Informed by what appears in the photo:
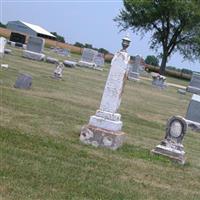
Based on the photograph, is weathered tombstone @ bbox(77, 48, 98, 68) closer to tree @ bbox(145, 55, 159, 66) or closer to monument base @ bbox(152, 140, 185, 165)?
monument base @ bbox(152, 140, 185, 165)

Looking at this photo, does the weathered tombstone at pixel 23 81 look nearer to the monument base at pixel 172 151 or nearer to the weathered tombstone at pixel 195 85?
the monument base at pixel 172 151

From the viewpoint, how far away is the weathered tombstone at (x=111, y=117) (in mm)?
9977

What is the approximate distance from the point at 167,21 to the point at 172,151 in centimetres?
5014

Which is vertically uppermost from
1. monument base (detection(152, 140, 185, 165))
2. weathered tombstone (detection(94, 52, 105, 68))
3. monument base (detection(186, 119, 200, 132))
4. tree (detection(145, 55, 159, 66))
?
monument base (detection(152, 140, 185, 165))

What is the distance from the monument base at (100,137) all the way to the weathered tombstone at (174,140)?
2.81ft

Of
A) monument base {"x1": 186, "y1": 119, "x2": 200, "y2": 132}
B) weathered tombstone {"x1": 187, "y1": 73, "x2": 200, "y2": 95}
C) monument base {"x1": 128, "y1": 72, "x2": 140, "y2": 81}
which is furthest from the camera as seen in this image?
weathered tombstone {"x1": 187, "y1": 73, "x2": 200, "y2": 95}

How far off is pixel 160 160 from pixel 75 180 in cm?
294

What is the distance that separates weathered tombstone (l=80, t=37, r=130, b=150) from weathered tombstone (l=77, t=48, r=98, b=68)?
27151 millimetres

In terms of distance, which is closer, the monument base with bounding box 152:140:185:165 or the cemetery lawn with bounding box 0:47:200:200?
the cemetery lawn with bounding box 0:47:200:200

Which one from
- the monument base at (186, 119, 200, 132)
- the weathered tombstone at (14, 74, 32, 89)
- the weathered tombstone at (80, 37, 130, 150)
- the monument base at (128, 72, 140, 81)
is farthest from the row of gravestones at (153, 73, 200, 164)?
the monument base at (128, 72, 140, 81)

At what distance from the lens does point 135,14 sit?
61.3 meters

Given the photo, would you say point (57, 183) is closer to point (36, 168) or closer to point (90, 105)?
point (36, 168)

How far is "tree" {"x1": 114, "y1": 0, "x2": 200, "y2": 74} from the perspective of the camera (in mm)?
57250

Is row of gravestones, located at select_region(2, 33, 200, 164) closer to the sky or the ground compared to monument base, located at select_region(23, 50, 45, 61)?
closer to the sky
